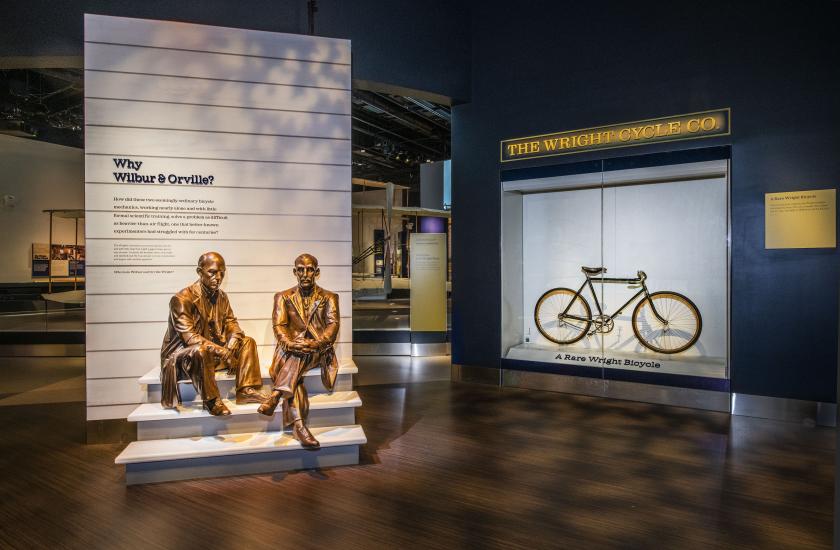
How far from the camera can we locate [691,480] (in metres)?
3.23

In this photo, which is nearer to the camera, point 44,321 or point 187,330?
Result: point 187,330

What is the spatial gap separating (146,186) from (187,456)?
2124 millimetres

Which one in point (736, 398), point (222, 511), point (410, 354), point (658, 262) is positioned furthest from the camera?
point (410, 354)

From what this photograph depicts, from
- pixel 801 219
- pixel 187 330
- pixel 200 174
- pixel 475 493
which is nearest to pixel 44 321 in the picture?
pixel 200 174

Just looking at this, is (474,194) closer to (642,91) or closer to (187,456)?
(642,91)

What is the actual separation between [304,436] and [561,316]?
3.92 m

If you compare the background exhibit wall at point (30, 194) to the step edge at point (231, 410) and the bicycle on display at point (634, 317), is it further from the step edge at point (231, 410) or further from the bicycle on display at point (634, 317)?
the bicycle on display at point (634, 317)

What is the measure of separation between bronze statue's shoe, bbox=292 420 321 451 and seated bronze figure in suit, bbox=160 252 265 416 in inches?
12.6

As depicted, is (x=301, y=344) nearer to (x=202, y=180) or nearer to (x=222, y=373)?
(x=222, y=373)

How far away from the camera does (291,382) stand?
3.41 meters

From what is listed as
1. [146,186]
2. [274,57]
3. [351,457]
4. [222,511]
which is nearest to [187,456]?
[222,511]

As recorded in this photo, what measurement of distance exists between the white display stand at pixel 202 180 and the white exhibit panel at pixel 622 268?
2585 millimetres

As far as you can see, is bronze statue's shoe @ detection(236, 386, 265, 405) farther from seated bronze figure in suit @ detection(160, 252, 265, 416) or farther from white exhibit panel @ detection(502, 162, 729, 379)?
white exhibit panel @ detection(502, 162, 729, 379)

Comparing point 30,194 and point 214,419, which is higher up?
point 30,194
